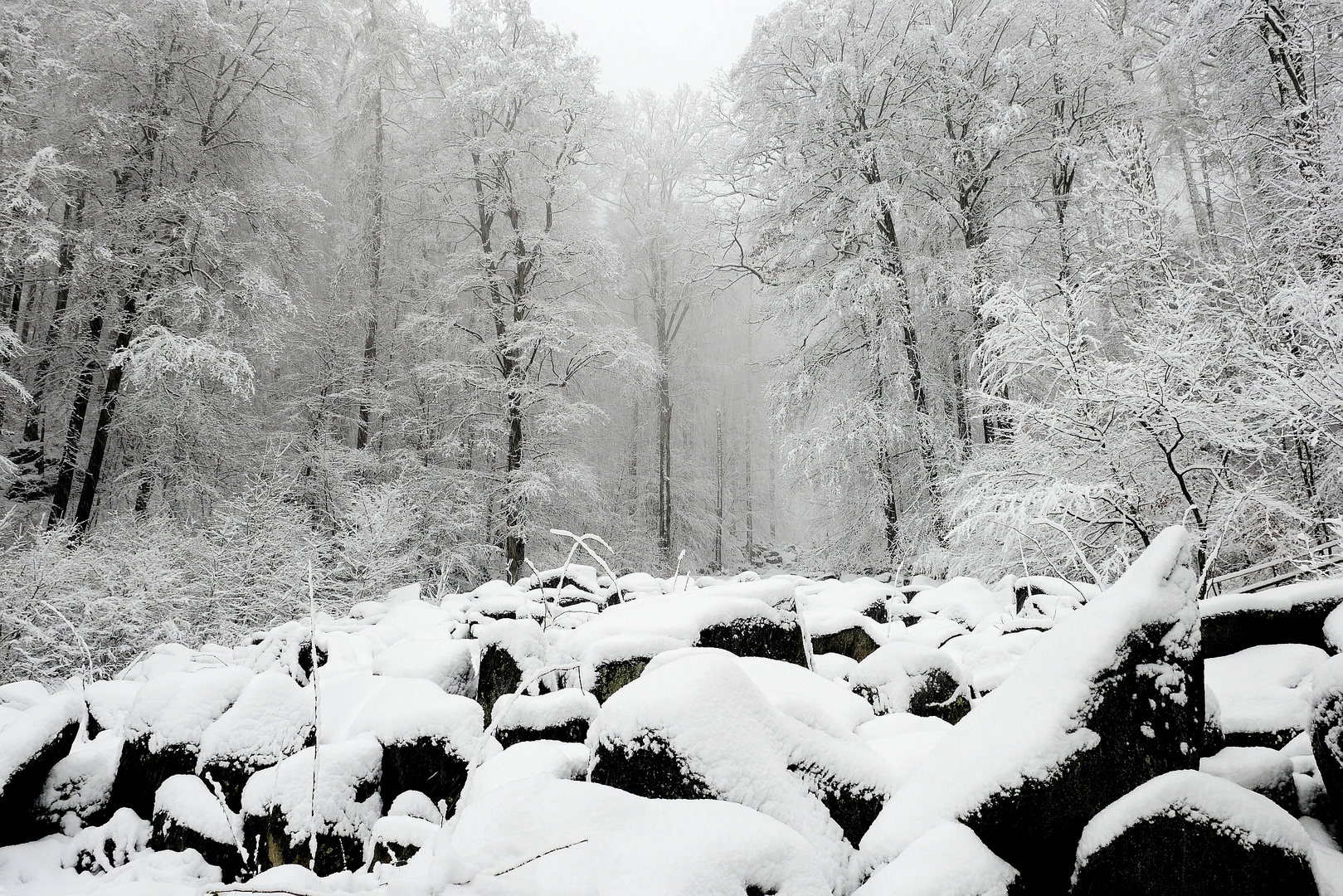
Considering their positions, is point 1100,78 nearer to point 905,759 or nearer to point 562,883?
point 905,759

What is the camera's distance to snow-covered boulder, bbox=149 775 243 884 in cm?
234

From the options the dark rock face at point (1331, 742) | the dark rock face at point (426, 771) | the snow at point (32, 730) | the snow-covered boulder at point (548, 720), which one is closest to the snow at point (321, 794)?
the dark rock face at point (426, 771)

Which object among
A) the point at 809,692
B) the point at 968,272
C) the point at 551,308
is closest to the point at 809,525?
the point at 968,272

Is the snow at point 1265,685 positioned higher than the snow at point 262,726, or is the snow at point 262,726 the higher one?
the snow at point 1265,685

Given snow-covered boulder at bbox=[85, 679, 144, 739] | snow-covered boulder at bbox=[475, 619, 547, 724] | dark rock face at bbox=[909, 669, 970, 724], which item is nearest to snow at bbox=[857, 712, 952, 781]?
dark rock face at bbox=[909, 669, 970, 724]

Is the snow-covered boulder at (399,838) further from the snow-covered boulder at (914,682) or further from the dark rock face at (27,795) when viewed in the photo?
the snow-covered boulder at (914,682)

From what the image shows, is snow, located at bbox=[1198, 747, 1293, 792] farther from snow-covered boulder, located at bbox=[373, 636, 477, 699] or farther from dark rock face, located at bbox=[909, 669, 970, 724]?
snow-covered boulder, located at bbox=[373, 636, 477, 699]

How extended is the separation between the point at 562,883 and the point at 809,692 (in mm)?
1389

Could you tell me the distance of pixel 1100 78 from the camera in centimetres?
826

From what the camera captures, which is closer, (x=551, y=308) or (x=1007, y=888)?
(x=1007, y=888)

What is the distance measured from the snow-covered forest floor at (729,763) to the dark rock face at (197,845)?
0.01 m

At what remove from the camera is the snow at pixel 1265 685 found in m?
1.78

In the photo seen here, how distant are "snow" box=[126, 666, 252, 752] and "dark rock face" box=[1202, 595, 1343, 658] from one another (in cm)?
382

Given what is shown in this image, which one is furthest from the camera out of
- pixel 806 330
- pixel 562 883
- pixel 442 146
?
pixel 442 146
